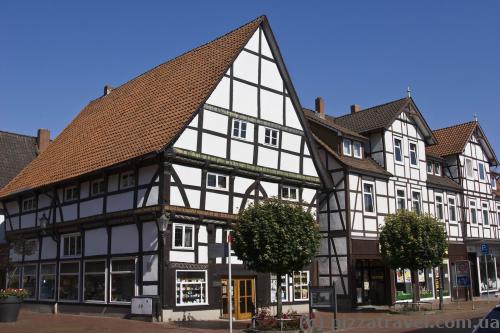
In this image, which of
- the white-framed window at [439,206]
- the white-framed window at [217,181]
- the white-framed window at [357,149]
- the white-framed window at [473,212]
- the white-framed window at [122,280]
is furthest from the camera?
the white-framed window at [473,212]

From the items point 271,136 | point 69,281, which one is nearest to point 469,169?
point 271,136

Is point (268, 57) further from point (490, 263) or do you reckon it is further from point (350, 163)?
point (490, 263)

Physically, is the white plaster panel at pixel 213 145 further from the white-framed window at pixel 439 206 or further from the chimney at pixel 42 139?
the chimney at pixel 42 139

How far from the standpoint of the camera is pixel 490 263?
4306 cm

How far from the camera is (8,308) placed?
22094 millimetres

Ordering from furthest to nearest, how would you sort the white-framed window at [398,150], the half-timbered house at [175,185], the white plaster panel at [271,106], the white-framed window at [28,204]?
the white-framed window at [398,150] < the white-framed window at [28,204] < the white plaster panel at [271,106] < the half-timbered house at [175,185]

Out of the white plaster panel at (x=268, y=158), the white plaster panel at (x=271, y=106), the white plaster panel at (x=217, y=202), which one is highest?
the white plaster panel at (x=271, y=106)

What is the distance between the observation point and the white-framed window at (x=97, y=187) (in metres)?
26.9

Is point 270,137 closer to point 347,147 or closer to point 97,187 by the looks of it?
point 347,147

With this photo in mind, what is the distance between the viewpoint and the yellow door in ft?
83.0

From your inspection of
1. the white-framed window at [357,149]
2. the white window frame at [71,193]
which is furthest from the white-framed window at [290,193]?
the white window frame at [71,193]

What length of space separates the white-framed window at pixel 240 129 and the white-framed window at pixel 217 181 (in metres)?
2.16

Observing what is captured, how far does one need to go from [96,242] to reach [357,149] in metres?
16.5

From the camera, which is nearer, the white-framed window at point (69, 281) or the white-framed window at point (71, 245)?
the white-framed window at point (69, 281)
